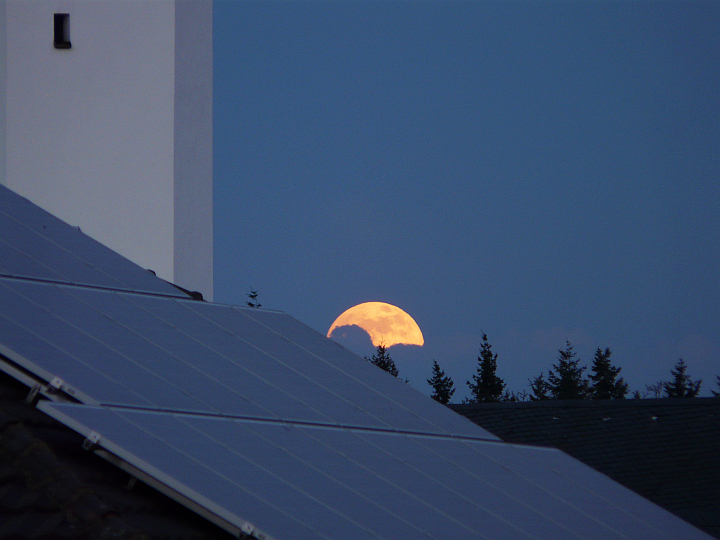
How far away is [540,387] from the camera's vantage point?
114375 millimetres

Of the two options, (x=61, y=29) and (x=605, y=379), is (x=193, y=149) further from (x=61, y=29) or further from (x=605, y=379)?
(x=605, y=379)

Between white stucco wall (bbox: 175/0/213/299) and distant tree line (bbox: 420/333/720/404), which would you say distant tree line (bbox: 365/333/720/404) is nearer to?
distant tree line (bbox: 420/333/720/404)

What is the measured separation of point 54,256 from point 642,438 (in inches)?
697

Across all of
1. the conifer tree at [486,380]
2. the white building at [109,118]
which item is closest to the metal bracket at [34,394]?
the white building at [109,118]

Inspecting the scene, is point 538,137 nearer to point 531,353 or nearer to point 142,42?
point 531,353

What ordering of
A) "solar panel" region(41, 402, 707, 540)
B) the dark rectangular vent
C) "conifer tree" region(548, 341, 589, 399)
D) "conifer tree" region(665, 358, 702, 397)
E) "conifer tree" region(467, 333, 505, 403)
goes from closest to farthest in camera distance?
1. "solar panel" region(41, 402, 707, 540)
2. the dark rectangular vent
3. "conifer tree" region(467, 333, 505, 403)
4. "conifer tree" region(665, 358, 702, 397)
5. "conifer tree" region(548, 341, 589, 399)

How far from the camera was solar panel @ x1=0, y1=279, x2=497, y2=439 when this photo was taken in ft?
18.5

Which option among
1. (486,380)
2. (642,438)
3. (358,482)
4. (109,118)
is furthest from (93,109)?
(486,380)

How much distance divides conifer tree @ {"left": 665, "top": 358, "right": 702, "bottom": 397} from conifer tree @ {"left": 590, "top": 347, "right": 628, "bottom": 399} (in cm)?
620

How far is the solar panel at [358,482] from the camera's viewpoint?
460 cm

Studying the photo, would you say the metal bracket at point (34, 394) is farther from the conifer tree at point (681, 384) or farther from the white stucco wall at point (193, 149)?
the conifer tree at point (681, 384)

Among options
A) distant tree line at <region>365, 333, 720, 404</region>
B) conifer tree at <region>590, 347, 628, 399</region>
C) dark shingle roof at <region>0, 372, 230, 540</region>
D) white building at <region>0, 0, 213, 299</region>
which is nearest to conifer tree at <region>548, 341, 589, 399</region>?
distant tree line at <region>365, 333, 720, 404</region>

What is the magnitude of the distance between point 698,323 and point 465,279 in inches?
1094

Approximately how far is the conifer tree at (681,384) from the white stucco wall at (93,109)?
3513 inches
